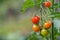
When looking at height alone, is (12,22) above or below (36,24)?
above

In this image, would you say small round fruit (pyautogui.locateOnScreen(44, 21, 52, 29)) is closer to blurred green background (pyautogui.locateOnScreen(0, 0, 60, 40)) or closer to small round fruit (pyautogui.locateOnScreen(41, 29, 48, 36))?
small round fruit (pyautogui.locateOnScreen(41, 29, 48, 36))

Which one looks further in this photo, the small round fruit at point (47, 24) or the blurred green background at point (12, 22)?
the blurred green background at point (12, 22)

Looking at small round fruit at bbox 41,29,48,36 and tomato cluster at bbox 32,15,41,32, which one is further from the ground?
tomato cluster at bbox 32,15,41,32

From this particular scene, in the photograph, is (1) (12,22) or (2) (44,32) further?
(1) (12,22)

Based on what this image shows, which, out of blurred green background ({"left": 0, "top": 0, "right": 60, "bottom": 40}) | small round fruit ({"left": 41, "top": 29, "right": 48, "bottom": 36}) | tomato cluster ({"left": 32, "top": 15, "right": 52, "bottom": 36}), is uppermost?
blurred green background ({"left": 0, "top": 0, "right": 60, "bottom": 40})

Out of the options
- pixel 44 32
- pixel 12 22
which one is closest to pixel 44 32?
pixel 44 32

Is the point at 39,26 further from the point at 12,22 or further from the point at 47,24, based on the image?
the point at 12,22

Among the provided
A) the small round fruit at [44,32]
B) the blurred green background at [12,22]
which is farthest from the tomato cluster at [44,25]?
the blurred green background at [12,22]

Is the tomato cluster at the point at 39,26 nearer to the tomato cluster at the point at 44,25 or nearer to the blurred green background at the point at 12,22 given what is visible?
the tomato cluster at the point at 44,25

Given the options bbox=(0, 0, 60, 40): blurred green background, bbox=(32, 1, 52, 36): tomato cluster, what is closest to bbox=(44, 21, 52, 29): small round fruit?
bbox=(32, 1, 52, 36): tomato cluster

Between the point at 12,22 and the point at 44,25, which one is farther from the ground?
the point at 12,22

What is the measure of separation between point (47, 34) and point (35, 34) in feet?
0.16

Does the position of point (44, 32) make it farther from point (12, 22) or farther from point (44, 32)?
point (12, 22)

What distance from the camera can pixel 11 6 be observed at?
83.5 inches
